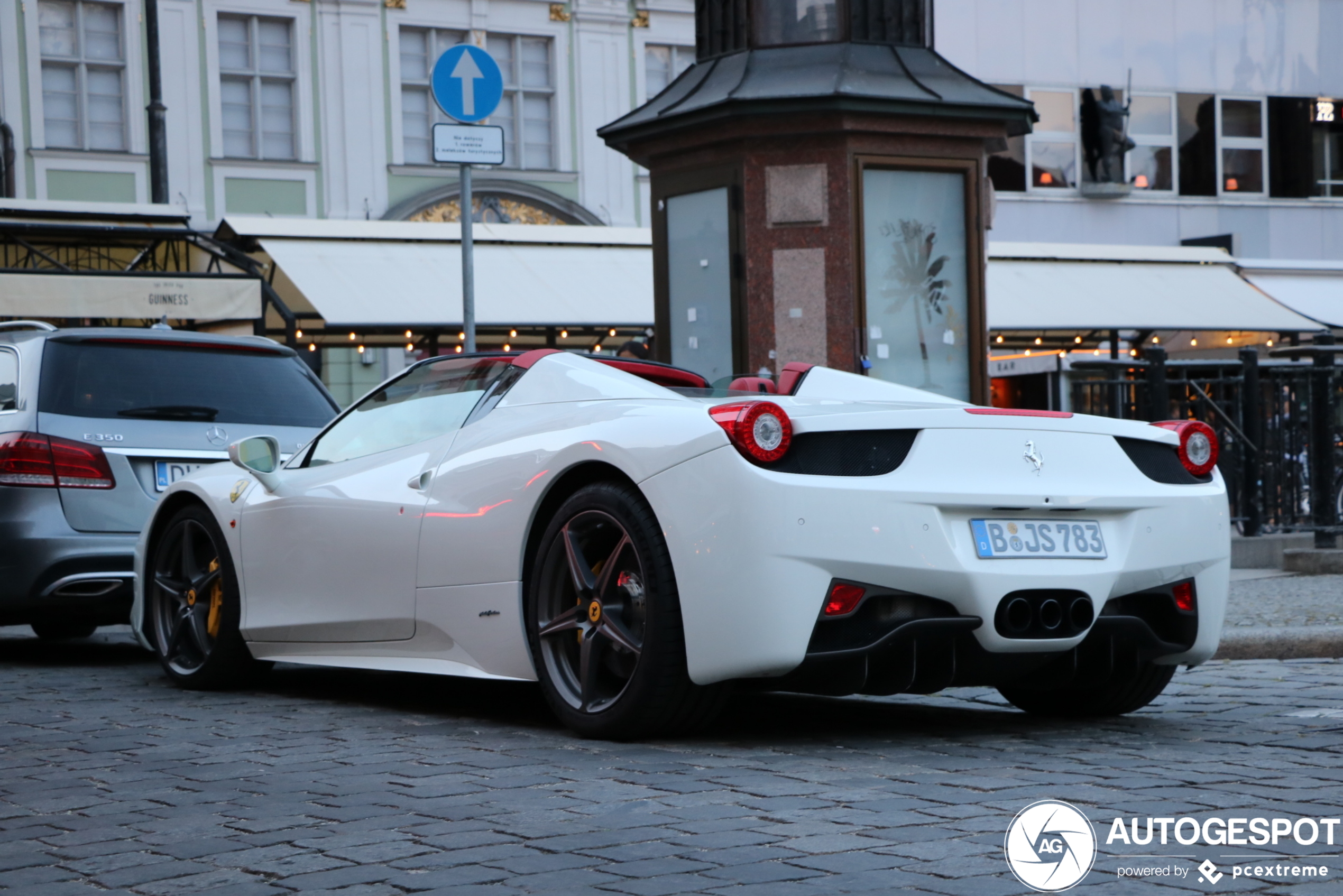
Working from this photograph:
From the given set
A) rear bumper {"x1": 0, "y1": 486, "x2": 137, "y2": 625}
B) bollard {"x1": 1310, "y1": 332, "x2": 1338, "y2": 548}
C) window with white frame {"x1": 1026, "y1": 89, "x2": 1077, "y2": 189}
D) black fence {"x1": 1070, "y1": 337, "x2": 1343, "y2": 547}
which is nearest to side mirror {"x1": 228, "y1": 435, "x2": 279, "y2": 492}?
rear bumper {"x1": 0, "y1": 486, "x2": 137, "y2": 625}

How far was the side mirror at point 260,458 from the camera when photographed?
255 inches

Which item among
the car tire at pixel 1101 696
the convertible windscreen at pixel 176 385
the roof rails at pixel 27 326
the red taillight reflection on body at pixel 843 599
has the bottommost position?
the car tire at pixel 1101 696

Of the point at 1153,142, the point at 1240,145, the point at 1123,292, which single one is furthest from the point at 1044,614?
the point at 1240,145

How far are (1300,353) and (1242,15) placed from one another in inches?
746

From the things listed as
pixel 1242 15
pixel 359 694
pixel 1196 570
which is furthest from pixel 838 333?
pixel 1242 15

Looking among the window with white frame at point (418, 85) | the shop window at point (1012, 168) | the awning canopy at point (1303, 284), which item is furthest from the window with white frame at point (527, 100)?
the awning canopy at point (1303, 284)

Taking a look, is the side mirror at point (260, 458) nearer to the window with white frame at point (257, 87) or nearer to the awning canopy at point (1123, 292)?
the awning canopy at point (1123, 292)

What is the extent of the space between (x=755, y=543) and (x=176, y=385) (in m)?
4.21

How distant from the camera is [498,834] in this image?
12.4 ft

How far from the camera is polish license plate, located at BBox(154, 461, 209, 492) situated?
7.71 m

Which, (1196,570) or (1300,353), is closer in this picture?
(1196,570)

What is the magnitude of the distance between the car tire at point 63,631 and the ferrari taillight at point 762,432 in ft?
19.5

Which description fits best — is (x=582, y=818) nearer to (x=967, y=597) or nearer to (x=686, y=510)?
(x=686, y=510)

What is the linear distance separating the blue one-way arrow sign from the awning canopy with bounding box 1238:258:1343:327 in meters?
18.2
